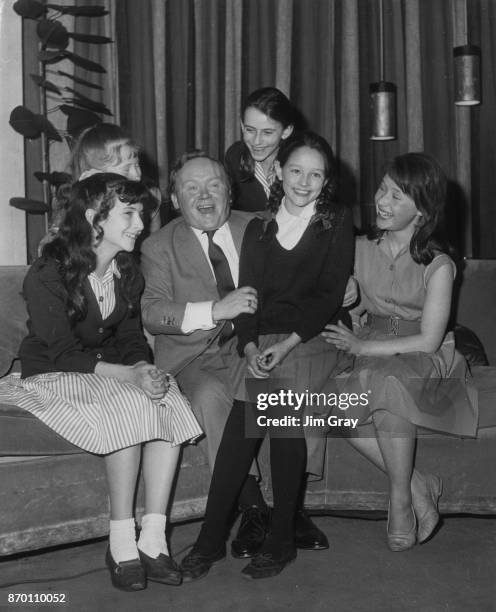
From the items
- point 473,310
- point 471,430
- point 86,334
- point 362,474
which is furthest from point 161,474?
point 473,310

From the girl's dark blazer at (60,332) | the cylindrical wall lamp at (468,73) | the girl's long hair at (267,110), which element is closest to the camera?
the girl's dark blazer at (60,332)

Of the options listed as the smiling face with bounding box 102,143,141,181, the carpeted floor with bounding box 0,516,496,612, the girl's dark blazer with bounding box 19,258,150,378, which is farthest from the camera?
the smiling face with bounding box 102,143,141,181

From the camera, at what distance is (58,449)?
7.16ft

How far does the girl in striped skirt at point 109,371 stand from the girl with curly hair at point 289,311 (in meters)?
0.19

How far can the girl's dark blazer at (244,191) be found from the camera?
279cm

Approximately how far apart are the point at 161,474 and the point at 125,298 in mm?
541

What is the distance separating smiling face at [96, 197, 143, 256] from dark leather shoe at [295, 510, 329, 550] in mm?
936

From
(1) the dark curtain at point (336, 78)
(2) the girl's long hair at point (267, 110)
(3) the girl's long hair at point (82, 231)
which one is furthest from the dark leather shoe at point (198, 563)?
(1) the dark curtain at point (336, 78)

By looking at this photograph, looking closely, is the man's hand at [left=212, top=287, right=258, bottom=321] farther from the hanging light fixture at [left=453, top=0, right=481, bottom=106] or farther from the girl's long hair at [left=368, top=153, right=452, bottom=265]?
the hanging light fixture at [left=453, top=0, right=481, bottom=106]

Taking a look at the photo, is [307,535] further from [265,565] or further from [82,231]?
[82,231]

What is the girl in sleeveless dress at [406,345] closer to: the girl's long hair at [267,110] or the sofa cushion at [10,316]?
the girl's long hair at [267,110]

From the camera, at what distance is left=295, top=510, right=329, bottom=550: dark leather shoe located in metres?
2.33

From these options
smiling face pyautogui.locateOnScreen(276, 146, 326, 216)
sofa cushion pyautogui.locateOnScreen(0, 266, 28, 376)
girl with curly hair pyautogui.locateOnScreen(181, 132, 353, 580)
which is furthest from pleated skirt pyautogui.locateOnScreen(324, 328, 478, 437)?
sofa cushion pyautogui.locateOnScreen(0, 266, 28, 376)

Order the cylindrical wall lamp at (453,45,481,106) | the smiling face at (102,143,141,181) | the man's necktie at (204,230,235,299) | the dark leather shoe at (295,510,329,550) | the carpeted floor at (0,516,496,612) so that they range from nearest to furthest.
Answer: the carpeted floor at (0,516,496,612)
the dark leather shoe at (295,510,329,550)
the man's necktie at (204,230,235,299)
the smiling face at (102,143,141,181)
the cylindrical wall lamp at (453,45,481,106)
